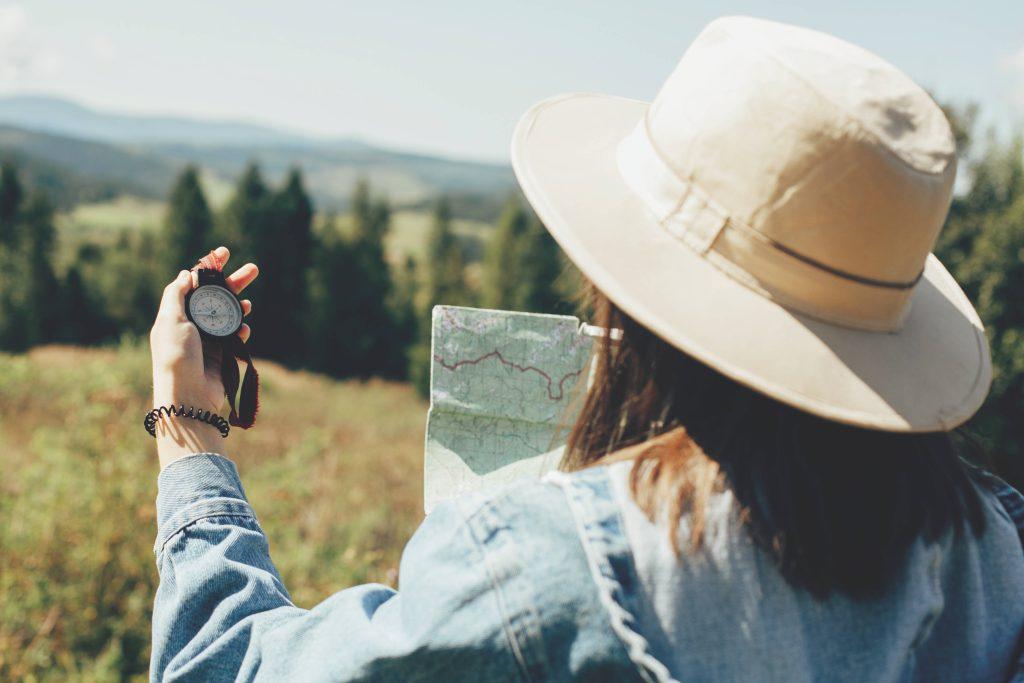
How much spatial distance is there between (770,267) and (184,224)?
3649 centimetres

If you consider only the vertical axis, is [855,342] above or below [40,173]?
above

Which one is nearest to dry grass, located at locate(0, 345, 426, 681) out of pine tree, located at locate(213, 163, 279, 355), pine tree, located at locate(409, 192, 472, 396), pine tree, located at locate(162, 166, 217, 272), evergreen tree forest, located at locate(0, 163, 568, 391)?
pine tree, located at locate(409, 192, 472, 396)

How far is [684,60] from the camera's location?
1.15 m

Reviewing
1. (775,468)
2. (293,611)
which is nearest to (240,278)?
(293,611)

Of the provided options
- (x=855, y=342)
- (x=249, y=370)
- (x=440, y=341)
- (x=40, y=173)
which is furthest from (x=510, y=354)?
(x=40, y=173)

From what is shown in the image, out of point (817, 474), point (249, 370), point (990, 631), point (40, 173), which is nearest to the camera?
point (817, 474)

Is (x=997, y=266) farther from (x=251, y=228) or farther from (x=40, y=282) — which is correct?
(x=40, y=282)

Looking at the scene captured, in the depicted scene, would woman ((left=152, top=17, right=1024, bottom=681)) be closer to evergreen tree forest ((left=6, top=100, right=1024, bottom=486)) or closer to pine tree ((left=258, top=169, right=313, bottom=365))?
evergreen tree forest ((left=6, top=100, right=1024, bottom=486))

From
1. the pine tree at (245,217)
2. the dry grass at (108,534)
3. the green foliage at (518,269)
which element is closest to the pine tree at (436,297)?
the green foliage at (518,269)

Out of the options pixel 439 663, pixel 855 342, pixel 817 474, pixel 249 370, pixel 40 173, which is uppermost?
pixel 855 342

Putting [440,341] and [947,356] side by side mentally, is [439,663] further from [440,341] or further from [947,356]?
[947,356]

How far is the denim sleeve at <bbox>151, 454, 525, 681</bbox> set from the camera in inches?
35.7

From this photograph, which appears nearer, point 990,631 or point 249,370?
point 990,631

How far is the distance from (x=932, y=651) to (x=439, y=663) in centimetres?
70
